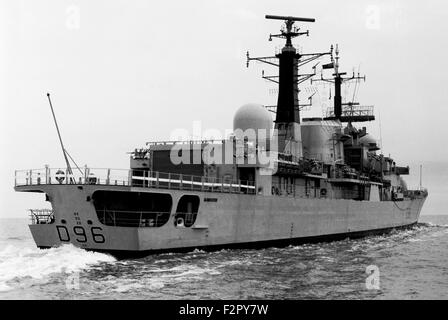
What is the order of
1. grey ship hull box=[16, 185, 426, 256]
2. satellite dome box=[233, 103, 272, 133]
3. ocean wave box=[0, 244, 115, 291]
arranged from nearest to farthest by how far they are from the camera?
ocean wave box=[0, 244, 115, 291], grey ship hull box=[16, 185, 426, 256], satellite dome box=[233, 103, 272, 133]

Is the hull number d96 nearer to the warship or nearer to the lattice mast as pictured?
the warship

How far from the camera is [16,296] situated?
16.3 metres

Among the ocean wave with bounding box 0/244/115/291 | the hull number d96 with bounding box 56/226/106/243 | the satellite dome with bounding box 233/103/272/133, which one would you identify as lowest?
the ocean wave with bounding box 0/244/115/291

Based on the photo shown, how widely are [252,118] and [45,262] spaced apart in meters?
16.2

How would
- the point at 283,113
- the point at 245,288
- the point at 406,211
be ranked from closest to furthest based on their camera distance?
the point at 245,288 < the point at 283,113 < the point at 406,211


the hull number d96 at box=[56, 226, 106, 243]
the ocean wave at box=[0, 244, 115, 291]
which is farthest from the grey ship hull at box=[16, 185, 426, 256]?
the ocean wave at box=[0, 244, 115, 291]

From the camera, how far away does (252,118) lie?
33.2 metres

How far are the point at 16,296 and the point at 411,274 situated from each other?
48.7 feet

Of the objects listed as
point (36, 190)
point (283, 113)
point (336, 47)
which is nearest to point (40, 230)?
point (36, 190)

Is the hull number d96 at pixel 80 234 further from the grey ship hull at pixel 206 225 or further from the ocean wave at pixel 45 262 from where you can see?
the ocean wave at pixel 45 262

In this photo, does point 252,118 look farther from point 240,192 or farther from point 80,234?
point 80,234

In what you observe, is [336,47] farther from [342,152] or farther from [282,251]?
[282,251]

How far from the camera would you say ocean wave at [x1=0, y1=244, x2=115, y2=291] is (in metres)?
19.4

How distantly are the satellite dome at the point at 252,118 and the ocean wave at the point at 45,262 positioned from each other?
13.6m
